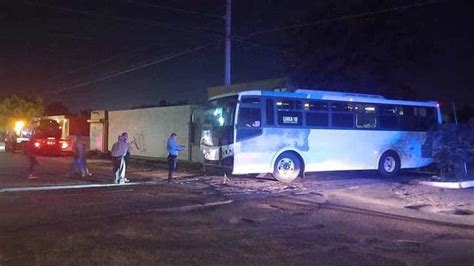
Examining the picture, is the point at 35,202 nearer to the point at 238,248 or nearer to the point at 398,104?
the point at 238,248

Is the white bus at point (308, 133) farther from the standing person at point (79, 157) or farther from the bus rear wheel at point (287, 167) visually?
the standing person at point (79, 157)

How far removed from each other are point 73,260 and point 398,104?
59.1ft

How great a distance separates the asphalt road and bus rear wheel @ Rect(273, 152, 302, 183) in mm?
4543

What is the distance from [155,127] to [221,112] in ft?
51.3

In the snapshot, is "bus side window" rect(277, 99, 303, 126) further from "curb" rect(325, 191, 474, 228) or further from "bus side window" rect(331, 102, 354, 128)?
"curb" rect(325, 191, 474, 228)

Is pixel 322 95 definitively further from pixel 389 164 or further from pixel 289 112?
pixel 389 164

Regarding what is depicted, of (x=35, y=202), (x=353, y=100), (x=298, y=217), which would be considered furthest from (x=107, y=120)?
(x=298, y=217)

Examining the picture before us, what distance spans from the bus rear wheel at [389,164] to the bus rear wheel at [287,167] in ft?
14.1

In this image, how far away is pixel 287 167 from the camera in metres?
20.1

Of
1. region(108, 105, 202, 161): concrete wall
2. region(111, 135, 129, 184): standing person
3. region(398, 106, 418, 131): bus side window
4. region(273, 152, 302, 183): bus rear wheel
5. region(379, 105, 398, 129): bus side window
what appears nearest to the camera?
region(111, 135, 129, 184): standing person

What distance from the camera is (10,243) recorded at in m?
8.80

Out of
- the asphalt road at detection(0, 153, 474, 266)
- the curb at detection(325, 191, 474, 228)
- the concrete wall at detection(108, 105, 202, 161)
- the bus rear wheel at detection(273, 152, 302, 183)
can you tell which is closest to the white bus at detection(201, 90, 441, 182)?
the bus rear wheel at detection(273, 152, 302, 183)

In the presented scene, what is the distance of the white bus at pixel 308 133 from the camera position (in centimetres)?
1900

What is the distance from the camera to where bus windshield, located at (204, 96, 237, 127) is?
18938 mm
